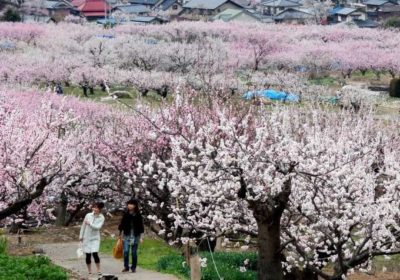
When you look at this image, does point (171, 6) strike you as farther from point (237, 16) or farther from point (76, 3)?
point (237, 16)

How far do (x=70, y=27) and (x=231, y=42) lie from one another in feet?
46.3

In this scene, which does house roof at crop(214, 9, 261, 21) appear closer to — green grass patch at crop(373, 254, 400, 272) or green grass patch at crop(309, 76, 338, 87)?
green grass patch at crop(309, 76, 338, 87)

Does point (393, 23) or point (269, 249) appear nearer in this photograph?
point (269, 249)

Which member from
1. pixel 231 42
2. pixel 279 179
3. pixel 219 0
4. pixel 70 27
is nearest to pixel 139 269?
pixel 279 179

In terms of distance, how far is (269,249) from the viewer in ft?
35.2

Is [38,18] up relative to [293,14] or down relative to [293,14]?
down

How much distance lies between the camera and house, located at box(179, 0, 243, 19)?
7894cm

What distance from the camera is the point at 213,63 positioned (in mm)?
49281

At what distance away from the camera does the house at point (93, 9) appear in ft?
282

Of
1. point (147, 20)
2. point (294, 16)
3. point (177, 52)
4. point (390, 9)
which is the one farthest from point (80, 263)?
point (390, 9)

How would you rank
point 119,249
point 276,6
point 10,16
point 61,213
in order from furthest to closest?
point 276,6
point 10,16
point 61,213
point 119,249

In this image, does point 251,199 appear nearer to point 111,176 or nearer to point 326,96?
point 111,176

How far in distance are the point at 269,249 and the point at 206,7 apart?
71068mm

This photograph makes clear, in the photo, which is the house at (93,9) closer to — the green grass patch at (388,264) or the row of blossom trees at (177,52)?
the row of blossom trees at (177,52)
